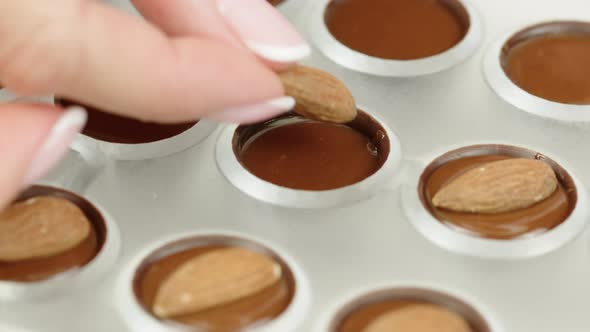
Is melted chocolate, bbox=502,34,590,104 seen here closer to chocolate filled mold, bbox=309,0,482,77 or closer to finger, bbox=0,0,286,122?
chocolate filled mold, bbox=309,0,482,77

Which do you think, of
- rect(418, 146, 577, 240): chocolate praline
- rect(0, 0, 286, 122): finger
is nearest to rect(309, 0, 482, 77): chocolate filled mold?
rect(418, 146, 577, 240): chocolate praline

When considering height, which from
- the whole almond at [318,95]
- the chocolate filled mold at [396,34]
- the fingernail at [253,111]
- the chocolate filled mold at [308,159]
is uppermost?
the fingernail at [253,111]

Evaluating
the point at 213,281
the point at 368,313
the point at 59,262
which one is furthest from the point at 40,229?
the point at 368,313

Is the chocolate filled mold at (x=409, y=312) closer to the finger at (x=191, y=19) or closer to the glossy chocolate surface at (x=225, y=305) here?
the glossy chocolate surface at (x=225, y=305)

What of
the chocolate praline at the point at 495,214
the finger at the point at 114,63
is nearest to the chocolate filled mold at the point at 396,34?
the chocolate praline at the point at 495,214

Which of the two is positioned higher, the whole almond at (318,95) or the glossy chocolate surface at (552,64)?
the whole almond at (318,95)

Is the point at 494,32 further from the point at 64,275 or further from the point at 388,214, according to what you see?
the point at 64,275
